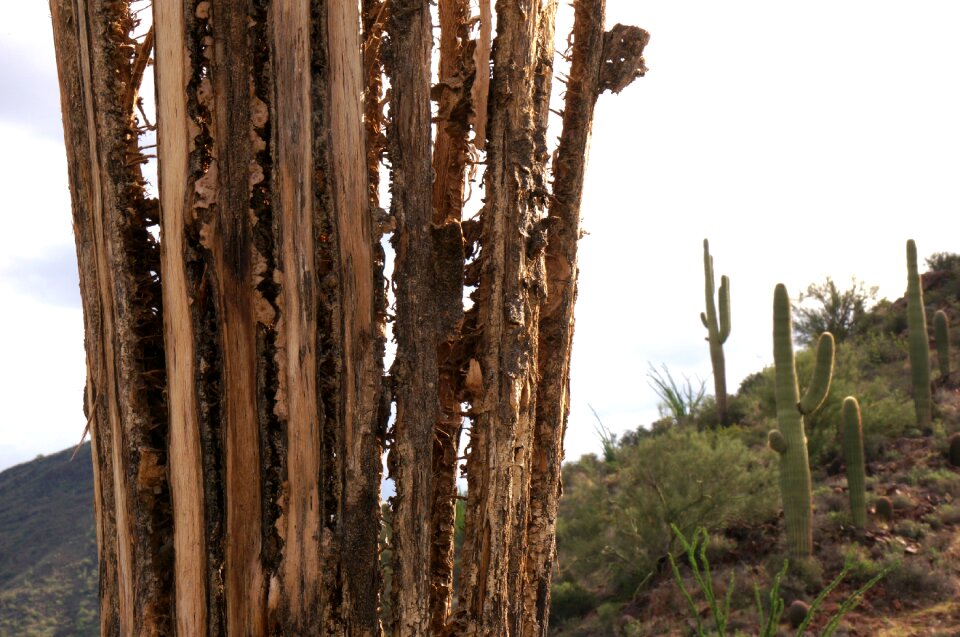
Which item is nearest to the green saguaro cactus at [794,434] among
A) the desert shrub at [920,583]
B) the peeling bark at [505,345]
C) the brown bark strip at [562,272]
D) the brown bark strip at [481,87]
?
the desert shrub at [920,583]

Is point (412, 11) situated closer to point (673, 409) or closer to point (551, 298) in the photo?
point (551, 298)

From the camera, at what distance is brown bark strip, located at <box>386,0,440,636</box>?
73.8 inches

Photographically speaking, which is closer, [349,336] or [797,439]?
[349,336]

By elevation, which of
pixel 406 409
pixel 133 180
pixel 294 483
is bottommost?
pixel 294 483

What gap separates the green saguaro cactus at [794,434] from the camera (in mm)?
11125

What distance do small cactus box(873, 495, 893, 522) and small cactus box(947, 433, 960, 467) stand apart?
93.1 inches

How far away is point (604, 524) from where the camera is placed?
44.1 feet

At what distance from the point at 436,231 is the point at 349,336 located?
0.33 metres

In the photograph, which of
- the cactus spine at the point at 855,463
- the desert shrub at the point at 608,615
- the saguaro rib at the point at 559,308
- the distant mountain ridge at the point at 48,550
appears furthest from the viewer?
the distant mountain ridge at the point at 48,550

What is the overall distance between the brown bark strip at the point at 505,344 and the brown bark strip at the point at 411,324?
0.15 m

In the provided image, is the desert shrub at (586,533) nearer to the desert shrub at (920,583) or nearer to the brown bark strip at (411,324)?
the desert shrub at (920,583)

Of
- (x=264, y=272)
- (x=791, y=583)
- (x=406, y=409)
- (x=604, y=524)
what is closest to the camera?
(x=264, y=272)

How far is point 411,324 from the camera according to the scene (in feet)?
6.25

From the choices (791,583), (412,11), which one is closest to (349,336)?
(412,11)
